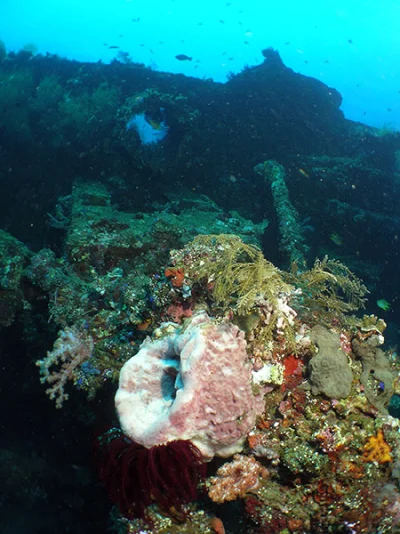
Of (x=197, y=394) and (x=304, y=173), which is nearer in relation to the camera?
(x=197, y=394)

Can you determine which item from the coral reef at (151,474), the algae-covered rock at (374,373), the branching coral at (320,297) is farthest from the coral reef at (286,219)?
the coral reef at (151,474)

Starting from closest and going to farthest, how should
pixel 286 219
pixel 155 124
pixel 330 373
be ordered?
pixel 330 373
pixel 286 219
pixel 155 124

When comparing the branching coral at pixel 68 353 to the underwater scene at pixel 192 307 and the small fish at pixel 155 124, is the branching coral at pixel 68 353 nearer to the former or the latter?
the underwater scene at pixel 192 307

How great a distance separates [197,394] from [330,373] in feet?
4.52

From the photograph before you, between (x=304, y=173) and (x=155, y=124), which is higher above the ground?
(x=155, y=124)

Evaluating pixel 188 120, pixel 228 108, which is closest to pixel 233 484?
pixel 188 120

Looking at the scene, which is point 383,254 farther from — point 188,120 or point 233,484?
point 233,484

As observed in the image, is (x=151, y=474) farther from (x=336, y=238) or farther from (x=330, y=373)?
(x=336, y=238)

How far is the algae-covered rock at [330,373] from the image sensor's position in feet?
10.6

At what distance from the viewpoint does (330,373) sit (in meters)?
3.26

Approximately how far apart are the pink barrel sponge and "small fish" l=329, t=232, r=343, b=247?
9012mm

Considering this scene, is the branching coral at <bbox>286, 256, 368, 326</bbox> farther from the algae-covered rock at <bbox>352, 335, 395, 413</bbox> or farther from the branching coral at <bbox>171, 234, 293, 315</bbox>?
the branching coral at <bbox>171, 234, 293, 315</bbox>

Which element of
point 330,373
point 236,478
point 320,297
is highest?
point 320,297

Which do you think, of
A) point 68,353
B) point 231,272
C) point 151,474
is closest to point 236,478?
point 151,474
